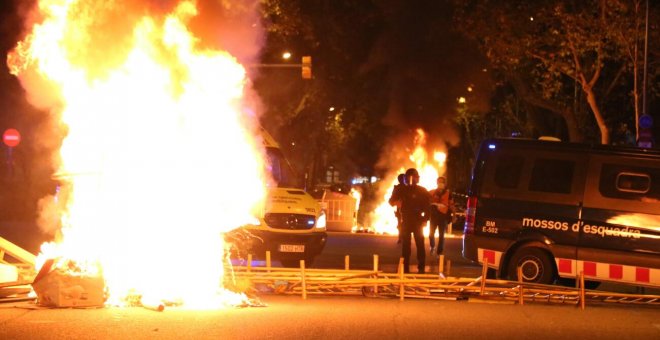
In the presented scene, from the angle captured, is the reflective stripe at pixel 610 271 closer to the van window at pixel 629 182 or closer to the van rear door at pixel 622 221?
the van rear door at pixel 622 221

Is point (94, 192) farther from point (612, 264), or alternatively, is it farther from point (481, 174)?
point (612, 264)

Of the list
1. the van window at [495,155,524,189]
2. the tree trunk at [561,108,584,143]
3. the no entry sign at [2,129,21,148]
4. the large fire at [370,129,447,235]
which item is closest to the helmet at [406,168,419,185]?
the van window at [495,155,524,189]

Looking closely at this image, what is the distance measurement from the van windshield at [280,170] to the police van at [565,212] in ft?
12.4

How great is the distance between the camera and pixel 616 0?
24172mm

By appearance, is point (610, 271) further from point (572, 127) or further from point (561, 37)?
point (572, 127)

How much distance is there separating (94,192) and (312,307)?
317 cm

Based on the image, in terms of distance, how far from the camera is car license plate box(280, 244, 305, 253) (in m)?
15.4

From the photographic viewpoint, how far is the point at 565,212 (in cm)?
1343

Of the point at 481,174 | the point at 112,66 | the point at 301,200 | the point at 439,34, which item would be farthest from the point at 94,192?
the point at 439,34

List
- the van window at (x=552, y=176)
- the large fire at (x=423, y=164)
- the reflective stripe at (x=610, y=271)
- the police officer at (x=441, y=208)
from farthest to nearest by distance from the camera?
1. the large fire at (x=423, y=164)
2. the police officer at (x=441, y=208)
3. the van window at (x=552, y=176)
4. the reflective stripe at (x=610, y=271)

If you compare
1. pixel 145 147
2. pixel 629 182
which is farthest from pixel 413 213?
pixel 145 147

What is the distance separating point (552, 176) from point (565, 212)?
579 millimetres

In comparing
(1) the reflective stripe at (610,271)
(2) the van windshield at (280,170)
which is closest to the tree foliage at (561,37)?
(2) the van windshield at (280,170)

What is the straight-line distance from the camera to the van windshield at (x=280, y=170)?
53.6 feet
